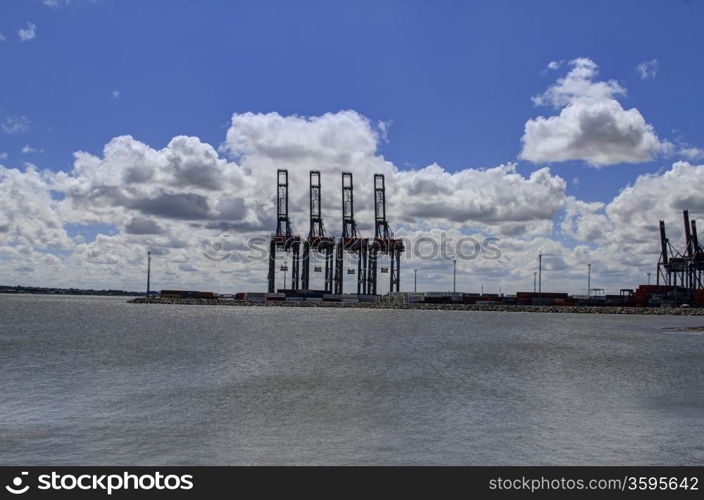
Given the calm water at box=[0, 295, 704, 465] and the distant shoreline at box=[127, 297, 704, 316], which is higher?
the calm water at box=[0, 295, 704, 465]

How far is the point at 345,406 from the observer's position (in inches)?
939

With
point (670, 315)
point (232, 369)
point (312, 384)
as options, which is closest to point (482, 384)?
point (312, 384)

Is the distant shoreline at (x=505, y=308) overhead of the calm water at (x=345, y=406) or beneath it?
beneath

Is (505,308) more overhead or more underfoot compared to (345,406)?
more underfoot

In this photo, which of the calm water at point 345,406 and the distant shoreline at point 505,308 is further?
the distant shoreline at point 505,308

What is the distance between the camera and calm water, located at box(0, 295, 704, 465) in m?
16.8

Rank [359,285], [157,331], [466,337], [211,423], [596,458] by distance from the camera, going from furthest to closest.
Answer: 1. [359,285]
2. [157,331]
3. [466,337]
4. [211,423]
5. [596,458]

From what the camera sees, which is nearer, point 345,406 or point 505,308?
point 345,406

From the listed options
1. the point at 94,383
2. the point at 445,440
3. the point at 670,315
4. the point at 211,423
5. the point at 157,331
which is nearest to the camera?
the point at 445,440

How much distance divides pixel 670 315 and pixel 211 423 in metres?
133

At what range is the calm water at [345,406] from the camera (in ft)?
55.0

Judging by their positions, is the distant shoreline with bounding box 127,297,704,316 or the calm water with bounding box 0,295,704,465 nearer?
the calm water with bounding box 0,295,704,465

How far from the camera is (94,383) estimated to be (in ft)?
95.4
